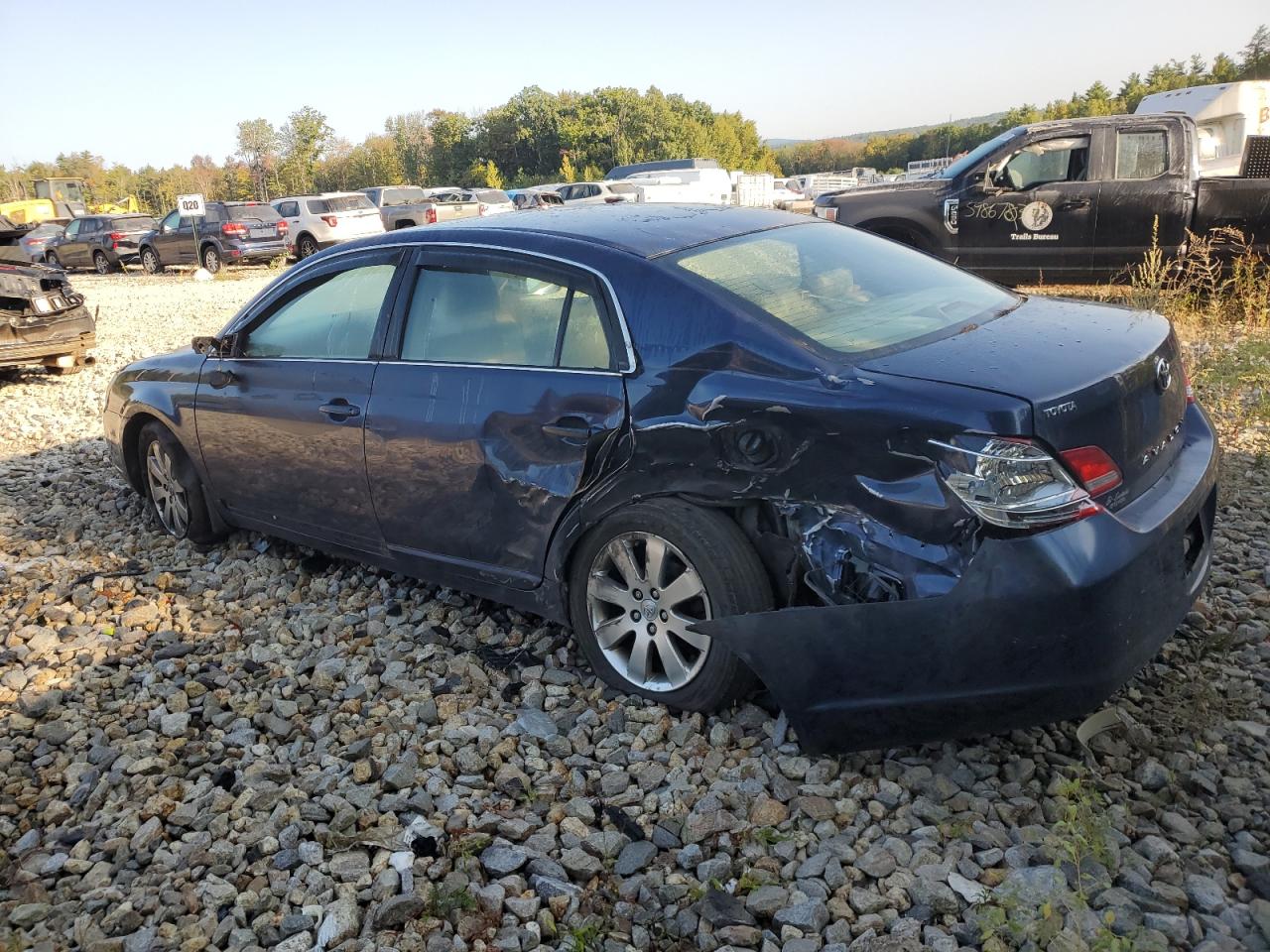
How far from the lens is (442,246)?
3.94m

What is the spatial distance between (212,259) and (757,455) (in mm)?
24298

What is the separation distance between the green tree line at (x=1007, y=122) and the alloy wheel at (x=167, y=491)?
98.0ft

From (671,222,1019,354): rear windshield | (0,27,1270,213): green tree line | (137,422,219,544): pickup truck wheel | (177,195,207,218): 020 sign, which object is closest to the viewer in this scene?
(671,222,1019,354): rear windshield

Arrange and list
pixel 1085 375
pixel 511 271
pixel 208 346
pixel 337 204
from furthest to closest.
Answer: pixel 337 204
pixel 208 346
pixel 511 271
pixel 1085 375

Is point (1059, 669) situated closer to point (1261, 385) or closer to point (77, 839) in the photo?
point (77, 839)

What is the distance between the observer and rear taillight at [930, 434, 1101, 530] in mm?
2564

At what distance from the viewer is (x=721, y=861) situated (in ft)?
8.82

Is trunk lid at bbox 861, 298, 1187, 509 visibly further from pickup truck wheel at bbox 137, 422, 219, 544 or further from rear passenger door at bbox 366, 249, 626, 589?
pickup truck wheel at bbox 137, 422, 219, 544

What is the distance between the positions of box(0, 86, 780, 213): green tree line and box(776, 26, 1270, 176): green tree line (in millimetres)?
14866

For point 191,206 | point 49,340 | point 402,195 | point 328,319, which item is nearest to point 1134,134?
point 328,319

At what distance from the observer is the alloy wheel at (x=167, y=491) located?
525 cm

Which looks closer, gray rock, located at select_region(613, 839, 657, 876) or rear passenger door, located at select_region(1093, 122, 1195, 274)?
gray rock, located at select_region(613, 839, 657, 876)

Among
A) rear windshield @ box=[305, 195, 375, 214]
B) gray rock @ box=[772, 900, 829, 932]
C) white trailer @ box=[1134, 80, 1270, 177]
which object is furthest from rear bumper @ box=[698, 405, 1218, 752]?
rear windshield @ box=[305, 195, 375, 214]

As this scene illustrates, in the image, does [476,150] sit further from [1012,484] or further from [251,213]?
[1012,484]
